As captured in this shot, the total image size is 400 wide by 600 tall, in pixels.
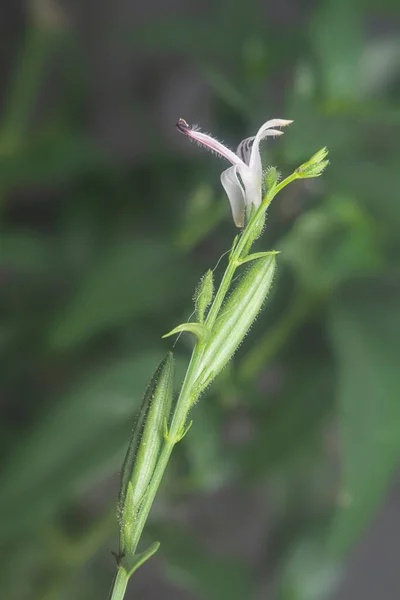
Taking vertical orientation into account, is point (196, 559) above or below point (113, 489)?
below

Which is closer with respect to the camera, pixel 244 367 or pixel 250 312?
pixel 250 312

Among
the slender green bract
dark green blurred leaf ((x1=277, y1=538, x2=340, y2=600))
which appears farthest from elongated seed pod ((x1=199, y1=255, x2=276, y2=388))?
dark green blurred leaf ((x1=277, y1=538, x2=340, y2=600))

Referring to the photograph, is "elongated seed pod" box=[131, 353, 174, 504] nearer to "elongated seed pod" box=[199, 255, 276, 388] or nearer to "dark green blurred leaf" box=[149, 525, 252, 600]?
"elongated seed pod" box=[199, 255, 276, 388]

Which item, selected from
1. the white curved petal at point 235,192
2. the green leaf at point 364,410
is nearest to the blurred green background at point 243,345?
the green leaf at point 364,410

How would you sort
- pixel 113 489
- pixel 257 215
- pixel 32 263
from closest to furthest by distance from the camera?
pixel 257 215
pixel 32 263
pixel 113 489

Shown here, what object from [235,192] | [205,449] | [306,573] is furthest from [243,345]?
[235,192]

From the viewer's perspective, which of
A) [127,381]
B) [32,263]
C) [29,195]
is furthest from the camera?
[29,195]

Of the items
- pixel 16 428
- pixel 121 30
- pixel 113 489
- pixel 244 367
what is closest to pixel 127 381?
pixel 244 367

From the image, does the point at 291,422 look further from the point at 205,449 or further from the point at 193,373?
the point at 193,373

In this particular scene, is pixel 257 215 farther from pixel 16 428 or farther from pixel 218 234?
pixel 16 428
